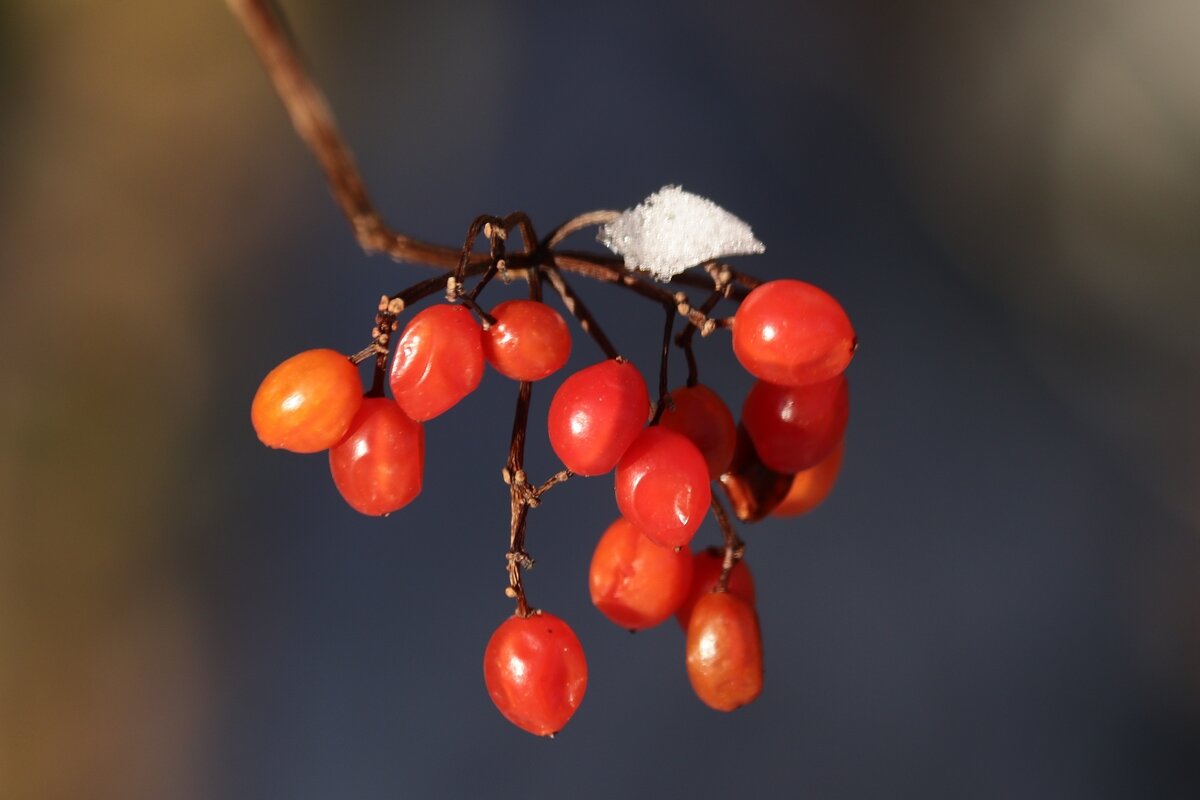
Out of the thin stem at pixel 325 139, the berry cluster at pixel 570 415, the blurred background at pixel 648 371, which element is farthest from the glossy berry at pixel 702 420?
the blurred background at pixel 648 371

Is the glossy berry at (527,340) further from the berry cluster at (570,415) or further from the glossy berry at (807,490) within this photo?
the glossy berry at (807,490)

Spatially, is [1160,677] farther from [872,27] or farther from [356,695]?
[356,695]

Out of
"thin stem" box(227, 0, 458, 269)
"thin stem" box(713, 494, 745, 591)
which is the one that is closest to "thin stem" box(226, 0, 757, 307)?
"thin stem" box(227, 0, 458, 269)

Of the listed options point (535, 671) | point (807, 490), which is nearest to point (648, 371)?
point (807, 490)

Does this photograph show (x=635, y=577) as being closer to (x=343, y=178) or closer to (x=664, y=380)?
(x=664, y=380)

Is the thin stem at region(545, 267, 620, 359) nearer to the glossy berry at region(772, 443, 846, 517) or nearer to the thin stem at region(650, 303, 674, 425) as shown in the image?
the thin stem at region(650, 303, 674, 425)
